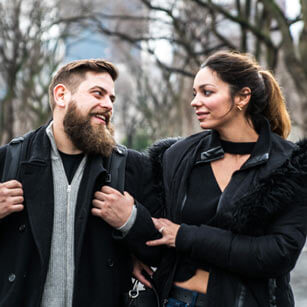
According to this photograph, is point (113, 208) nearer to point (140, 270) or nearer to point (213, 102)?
point (140, 270)

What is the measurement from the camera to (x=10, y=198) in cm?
296

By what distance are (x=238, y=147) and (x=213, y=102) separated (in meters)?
0.31

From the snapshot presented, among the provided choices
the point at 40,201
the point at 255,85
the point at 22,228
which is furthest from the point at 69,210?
the point at 255,85

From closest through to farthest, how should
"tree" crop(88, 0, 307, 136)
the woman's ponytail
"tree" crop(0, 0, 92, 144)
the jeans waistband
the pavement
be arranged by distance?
the jeans waistband < the woman's ponytail < the pavement < "tree" crop(88, 0, 307, 136) < "tree" crop(0, 0, 92, 144)

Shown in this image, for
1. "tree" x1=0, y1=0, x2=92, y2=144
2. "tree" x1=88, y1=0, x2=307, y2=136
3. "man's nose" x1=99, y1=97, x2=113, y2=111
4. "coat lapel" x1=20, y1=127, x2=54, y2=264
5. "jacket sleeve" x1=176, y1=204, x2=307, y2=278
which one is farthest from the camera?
"tree" x1=0, y1=0, x2=92, y2=144

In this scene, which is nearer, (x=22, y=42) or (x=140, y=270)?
(x=140, y=270)

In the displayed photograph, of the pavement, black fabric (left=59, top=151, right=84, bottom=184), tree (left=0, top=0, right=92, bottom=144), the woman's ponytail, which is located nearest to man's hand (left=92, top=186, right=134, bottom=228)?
black fabric (left=59, top=151, right=84, bottom=184)

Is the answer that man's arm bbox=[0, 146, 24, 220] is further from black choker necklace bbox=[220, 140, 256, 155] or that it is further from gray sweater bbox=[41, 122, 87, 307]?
black choker necklace bbox=[220, 140, 256, 155]

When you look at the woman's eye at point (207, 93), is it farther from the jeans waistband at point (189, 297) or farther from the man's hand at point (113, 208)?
the jeans waistband at point (189, 297)

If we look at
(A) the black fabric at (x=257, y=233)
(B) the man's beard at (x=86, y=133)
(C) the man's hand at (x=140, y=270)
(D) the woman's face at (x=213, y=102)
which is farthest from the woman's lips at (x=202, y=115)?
(C) the man's hand at (x=140, y=270)

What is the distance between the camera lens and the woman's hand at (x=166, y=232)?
2.93 m

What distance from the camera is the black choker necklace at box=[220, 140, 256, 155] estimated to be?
9.98 ft

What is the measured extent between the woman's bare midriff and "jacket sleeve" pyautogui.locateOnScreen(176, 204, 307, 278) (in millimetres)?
98

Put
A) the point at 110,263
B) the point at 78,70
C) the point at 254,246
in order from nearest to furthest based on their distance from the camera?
1. the point at 254,246
2. the point at 110,263
3. the point at 78,70
